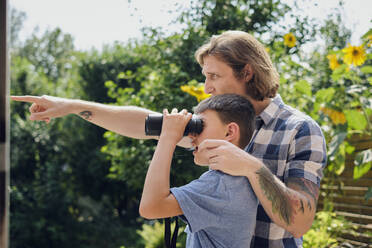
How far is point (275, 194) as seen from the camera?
1.07 meters

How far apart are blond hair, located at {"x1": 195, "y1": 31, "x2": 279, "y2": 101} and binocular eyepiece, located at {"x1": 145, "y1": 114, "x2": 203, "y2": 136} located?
0.29 m

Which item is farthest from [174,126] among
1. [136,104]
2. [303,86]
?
[136,104]

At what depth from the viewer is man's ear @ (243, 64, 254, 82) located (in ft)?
4.58

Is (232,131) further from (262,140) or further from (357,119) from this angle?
(357,119)

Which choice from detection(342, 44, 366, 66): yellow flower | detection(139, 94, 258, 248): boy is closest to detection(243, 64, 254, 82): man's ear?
detection(139, 94, 258, 248): boy

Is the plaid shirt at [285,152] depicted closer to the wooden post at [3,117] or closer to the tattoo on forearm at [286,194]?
the tattoo on forearm at [286,194]

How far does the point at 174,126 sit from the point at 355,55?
1705 millimetres

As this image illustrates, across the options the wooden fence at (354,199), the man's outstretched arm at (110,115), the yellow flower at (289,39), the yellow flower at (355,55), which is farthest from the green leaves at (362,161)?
the yellow flower at (289,39)

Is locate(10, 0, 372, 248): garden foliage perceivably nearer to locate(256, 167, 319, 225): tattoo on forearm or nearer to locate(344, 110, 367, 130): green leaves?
locate(344, 110, 367, 130): green leaves

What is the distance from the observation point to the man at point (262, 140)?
3.49ft

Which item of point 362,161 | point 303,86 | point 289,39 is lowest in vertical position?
point 362,161

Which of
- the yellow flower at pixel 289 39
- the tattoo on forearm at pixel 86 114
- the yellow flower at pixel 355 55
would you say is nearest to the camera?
the tattoo on forearm at pixel 86 114

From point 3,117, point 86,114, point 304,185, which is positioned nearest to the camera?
point 3,117

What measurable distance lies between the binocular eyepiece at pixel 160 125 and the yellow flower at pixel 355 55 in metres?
1.59
